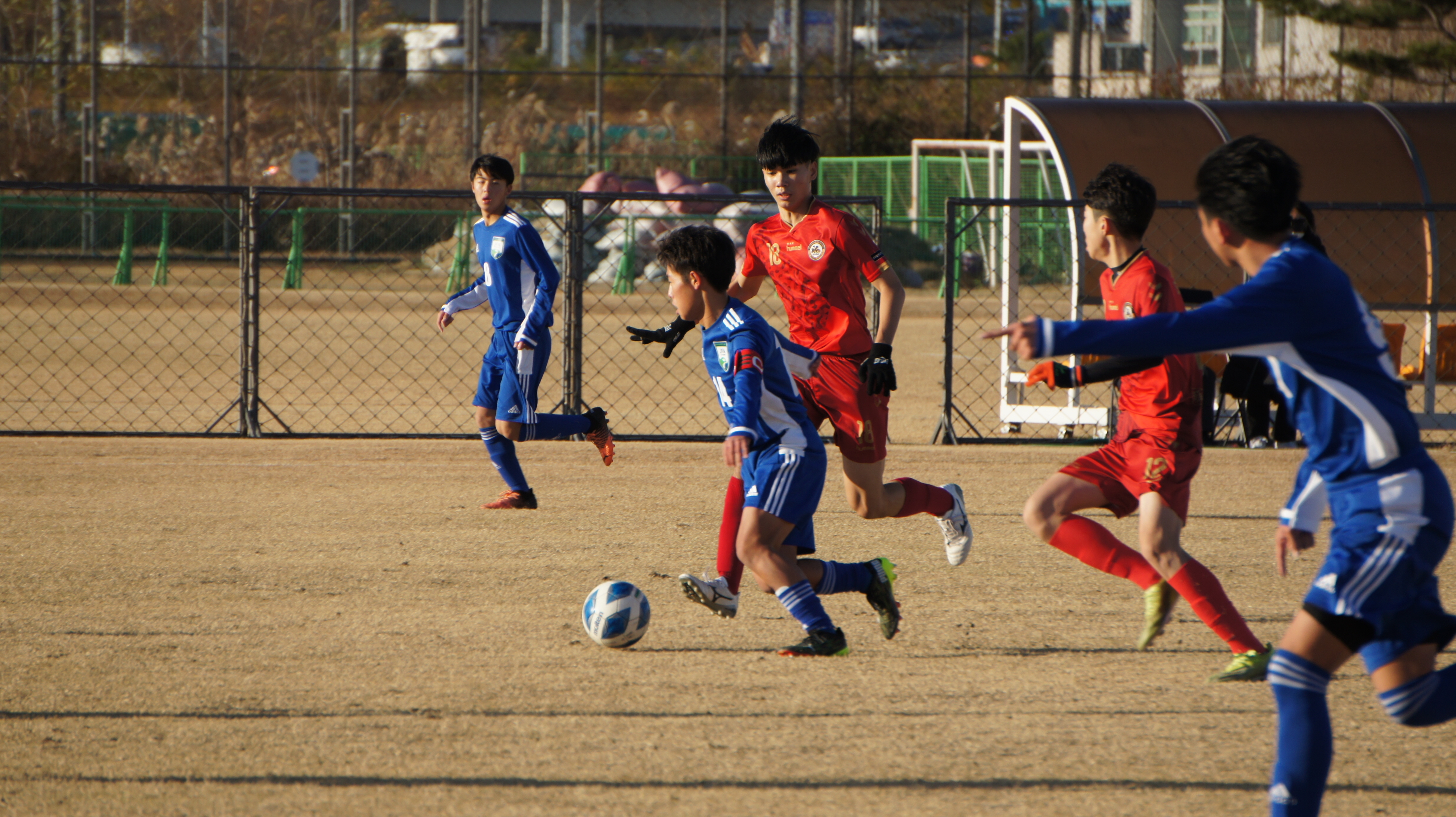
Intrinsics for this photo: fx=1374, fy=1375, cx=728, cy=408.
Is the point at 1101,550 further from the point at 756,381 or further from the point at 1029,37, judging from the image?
the point at 1029,37

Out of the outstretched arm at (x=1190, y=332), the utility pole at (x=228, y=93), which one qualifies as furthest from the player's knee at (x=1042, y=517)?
the utility pole at (x=228, y=93)

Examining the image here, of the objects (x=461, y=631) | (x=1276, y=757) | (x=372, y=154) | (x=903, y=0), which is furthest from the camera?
(x=903, y=0)

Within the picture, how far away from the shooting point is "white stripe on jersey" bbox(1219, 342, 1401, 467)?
8.83ft

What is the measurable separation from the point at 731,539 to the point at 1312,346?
91.7 inches

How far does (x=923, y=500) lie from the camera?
5270 millimetres

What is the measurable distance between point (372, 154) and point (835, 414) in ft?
77.2

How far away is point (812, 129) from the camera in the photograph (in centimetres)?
2803

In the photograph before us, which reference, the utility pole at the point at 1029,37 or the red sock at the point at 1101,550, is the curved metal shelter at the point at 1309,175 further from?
the utility pole at the point at 1029,37

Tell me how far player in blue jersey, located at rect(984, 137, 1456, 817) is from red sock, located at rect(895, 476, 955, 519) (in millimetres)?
2509

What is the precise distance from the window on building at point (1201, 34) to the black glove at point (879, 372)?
85.3 ft

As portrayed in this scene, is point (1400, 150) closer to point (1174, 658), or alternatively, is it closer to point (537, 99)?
point (1174, 658)

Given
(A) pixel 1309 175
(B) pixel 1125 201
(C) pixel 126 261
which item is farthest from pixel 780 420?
(C) pixel 126 261

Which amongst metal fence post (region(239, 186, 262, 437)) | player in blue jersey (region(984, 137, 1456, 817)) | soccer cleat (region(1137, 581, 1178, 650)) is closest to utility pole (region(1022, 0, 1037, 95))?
metal fence post (region(239, 186, 262, 437))

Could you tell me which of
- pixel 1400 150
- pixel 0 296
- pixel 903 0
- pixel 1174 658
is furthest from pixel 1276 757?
pixel 903 0
